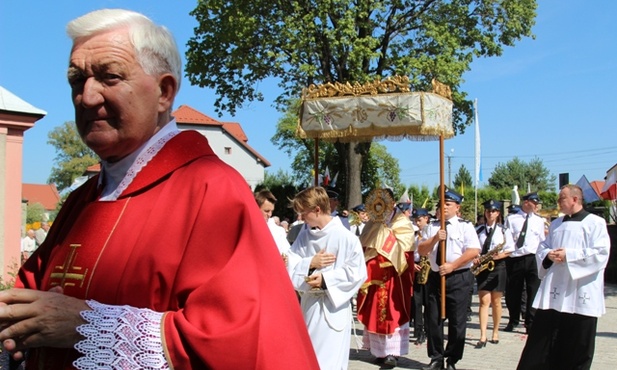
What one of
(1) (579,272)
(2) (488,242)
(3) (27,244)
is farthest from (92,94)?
(3) (27,244)

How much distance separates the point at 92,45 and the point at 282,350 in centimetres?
101

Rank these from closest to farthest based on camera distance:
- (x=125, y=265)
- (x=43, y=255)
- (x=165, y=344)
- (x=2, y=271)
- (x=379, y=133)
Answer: (x=165, y=344)
(x=125, y=265)
(x=43, y=255)
(x=2, y=271)
(x=379, y=133)

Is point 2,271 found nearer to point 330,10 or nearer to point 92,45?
point 92,45

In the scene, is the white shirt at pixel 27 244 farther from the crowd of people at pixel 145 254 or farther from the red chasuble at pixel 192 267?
the red chasuble at pixel 192 267

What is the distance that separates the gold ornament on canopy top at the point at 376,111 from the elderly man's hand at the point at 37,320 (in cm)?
679

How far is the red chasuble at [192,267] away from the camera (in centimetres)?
165

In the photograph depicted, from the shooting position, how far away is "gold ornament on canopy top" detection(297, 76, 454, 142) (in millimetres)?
8156

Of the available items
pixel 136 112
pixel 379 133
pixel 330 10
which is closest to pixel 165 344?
pixel 136 112

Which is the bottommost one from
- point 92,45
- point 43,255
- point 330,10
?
point 43,255

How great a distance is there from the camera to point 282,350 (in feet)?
5.63

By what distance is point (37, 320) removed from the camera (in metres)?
1.66

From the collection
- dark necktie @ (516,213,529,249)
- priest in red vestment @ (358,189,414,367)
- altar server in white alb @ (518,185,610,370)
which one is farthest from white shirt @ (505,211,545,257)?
altar server in white alb @ (518,185,610,370)

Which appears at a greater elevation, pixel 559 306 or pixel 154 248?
pixel 154 248

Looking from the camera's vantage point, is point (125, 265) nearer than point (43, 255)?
Yes
